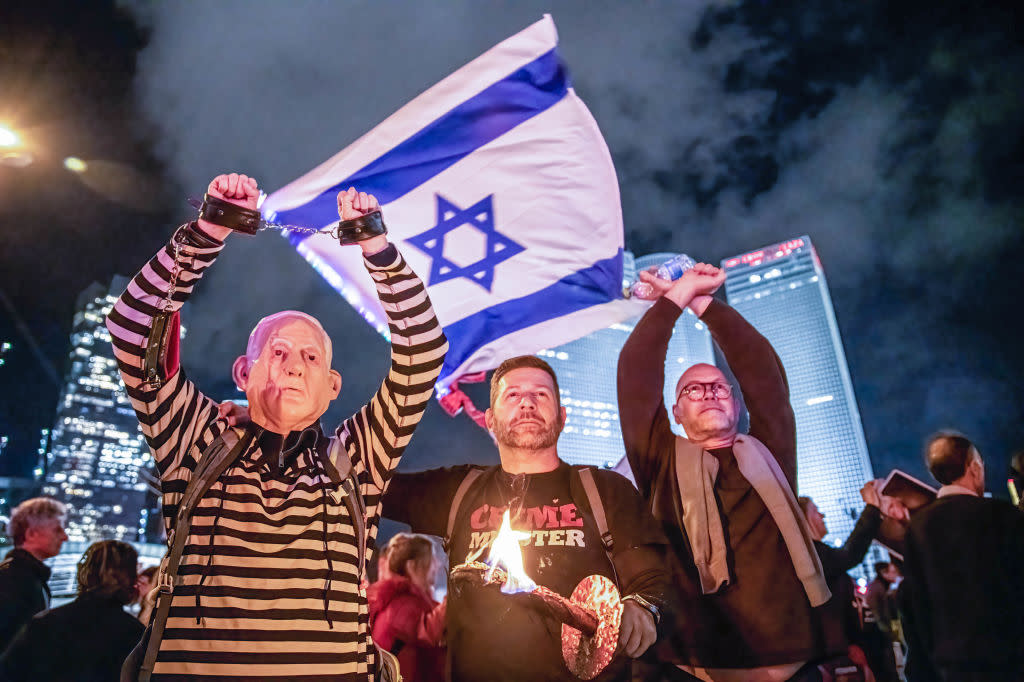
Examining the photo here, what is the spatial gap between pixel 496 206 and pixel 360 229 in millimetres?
3518

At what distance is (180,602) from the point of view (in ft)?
7.62

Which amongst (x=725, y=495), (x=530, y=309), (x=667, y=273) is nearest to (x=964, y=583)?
(x=725, y=495)

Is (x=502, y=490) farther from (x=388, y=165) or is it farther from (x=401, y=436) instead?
(x=388, y=165)

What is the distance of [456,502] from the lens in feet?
10.5

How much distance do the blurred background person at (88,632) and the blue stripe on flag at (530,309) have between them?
118 inches

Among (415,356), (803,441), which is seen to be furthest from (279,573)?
(803,441)

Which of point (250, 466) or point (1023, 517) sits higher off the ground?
point (250, 466)

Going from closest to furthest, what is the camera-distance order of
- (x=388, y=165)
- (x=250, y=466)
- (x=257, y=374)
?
(x=250, y=466), (x=257, y=374), (x=388, y=165)

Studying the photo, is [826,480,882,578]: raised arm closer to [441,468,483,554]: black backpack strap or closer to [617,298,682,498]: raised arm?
[617,298,682,498]: raised arm

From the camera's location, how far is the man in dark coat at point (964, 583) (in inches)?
153

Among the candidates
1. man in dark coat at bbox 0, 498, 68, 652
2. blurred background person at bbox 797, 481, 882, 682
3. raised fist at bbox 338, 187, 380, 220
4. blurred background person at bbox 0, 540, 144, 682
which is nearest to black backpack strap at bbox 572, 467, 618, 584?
blurred background person at bbox 797, 481, 882, 682

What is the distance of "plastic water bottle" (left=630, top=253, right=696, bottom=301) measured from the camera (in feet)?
14.7

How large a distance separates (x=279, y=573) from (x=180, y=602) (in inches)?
14.2

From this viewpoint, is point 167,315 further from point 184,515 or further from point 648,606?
point 648,606
